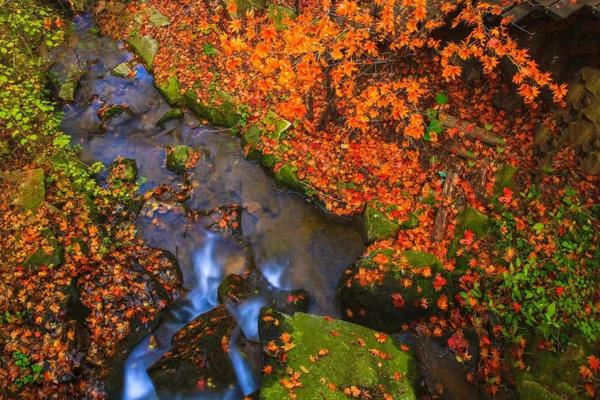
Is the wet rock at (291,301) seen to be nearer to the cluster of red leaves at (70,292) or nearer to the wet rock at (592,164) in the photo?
the cluster of red leaves at (70,292)

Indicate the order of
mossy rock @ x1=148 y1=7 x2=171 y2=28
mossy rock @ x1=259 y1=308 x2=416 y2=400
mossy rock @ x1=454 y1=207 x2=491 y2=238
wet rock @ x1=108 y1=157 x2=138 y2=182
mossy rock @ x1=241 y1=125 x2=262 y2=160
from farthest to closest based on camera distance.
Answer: mossy rock @ x1=148 y1=7 x2=171 y2=28 < mossy rock @ x1=241 y1=125 x2=262 y2=160 < wet rock @ x1=108 y1=157 x2=138 y2=182 < mossy rock @ x1=454 y1=207 x2=491 y2=238 < mossy rock @ x1=259 y1=308 x2=416 y2=400

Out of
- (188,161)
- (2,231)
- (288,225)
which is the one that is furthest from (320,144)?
(2,231)

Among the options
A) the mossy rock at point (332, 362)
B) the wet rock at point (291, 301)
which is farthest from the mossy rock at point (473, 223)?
the wet rock at point (291, 301)

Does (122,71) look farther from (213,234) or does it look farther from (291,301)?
(291,301)

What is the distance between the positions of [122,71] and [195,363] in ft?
35.9

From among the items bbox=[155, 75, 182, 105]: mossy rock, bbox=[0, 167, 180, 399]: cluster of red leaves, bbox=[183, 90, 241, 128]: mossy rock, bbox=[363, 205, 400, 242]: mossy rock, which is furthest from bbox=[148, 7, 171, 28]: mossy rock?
bbox=[363, 205, 400, 242]: mossy rock

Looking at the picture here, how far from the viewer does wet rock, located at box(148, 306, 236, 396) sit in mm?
6293

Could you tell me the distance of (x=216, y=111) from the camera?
11.2 metres

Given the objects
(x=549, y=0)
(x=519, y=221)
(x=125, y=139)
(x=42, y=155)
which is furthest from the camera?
(x=125, y=139)

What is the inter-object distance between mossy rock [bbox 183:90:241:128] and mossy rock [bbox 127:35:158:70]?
253 centimetres

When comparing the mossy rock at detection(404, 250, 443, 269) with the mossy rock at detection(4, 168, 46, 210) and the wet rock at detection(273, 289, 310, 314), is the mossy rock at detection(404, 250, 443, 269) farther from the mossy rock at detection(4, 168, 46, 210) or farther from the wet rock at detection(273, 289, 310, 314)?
the mossy rock at detection(4, 168, 46, 210)

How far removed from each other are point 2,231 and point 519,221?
10.2 meters

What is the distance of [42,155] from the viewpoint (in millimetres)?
8242

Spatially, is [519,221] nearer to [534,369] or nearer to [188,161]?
[534,369]
